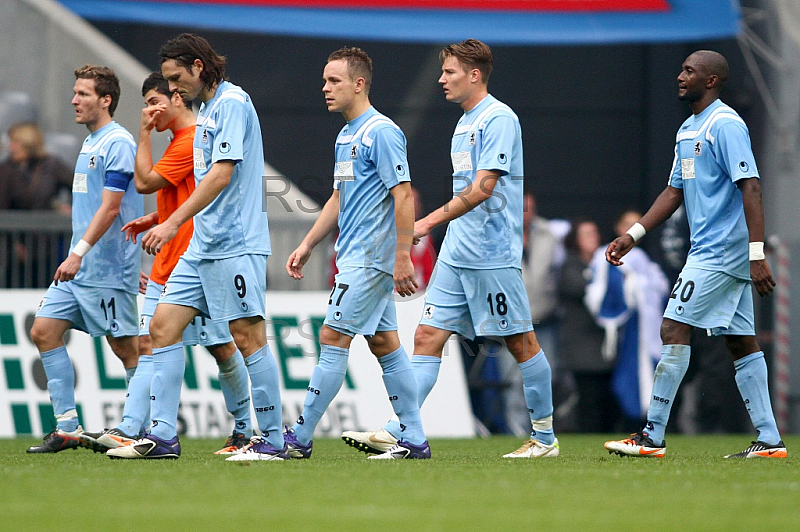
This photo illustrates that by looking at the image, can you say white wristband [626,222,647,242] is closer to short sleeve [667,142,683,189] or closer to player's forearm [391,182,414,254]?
short sleeve [667,142,683,189]

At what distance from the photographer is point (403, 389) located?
7.23 meters

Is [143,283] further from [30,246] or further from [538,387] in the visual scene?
[30,246]

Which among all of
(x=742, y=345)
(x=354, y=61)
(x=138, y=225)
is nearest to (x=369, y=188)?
(x=354, y=61)

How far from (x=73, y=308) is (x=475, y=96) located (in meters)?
2.86

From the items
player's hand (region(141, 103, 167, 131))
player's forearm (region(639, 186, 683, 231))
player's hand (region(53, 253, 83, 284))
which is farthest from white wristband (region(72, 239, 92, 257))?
player's forearm (region(639, 186, 683, 231))

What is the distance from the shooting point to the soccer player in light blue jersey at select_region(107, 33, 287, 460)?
6.58 meters

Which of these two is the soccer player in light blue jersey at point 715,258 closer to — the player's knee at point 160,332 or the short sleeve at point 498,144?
the short sleeve at point 498,144

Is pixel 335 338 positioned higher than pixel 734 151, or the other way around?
pixel 734 151

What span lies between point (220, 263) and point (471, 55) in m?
2.04

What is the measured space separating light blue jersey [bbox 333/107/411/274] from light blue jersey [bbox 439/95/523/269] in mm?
560

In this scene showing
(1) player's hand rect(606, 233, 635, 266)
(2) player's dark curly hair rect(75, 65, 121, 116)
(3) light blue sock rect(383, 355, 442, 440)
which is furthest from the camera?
(2) player's dark curly hair rect(75, 65, 121, 116)

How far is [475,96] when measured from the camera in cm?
764

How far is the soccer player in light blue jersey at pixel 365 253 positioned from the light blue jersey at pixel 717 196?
1780 mm

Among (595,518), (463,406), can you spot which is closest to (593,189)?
(463,406)
